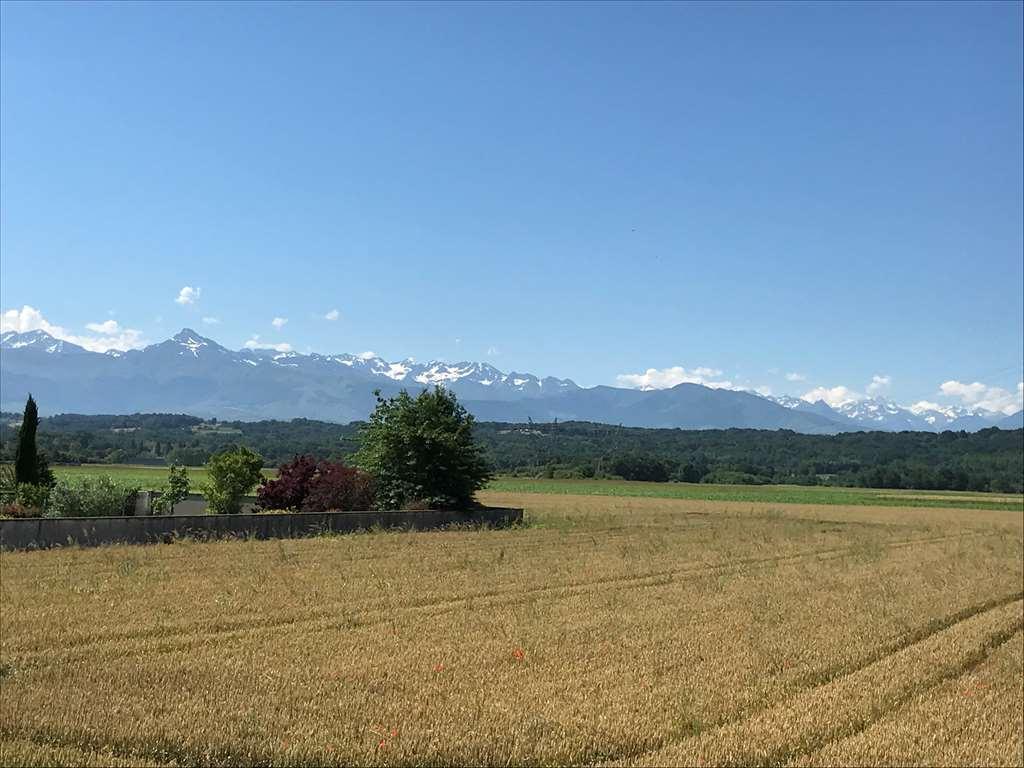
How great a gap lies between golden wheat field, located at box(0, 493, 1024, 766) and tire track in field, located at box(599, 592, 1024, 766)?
0.13 feet

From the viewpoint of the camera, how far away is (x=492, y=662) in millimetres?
12875

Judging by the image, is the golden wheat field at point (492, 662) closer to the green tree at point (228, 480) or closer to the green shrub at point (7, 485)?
the green shrub at point (7, 485)

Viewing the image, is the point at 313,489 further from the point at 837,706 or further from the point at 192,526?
the point at 837,706

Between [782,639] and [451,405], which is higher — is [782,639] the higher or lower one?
the lower one

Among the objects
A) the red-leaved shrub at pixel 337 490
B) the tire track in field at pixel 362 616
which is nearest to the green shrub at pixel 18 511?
the red-leaved shrub at pixel 337 490

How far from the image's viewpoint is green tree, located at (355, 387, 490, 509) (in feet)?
134

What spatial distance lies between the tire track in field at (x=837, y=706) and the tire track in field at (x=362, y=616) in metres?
7.06

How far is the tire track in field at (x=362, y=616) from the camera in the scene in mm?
13289

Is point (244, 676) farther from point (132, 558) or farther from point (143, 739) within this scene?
point (132, 558)

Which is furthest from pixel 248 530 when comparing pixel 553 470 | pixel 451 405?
pixel 553 470

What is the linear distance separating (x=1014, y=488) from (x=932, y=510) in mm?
68132

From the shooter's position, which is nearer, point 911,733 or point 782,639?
point 911,733

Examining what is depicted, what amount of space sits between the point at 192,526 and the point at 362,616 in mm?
14393

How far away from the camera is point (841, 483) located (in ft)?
484
